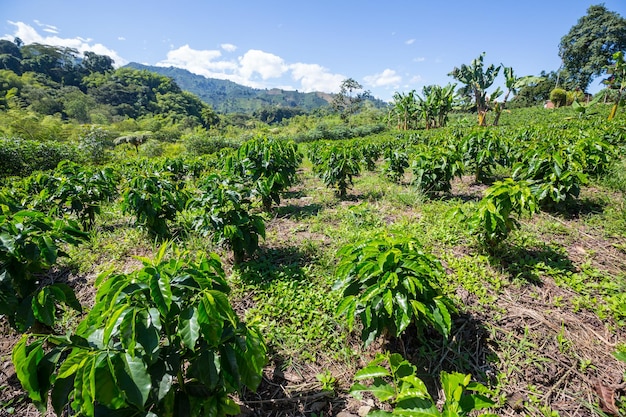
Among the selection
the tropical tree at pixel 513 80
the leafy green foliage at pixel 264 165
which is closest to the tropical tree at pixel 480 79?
the tropical tree at pixel 513 80

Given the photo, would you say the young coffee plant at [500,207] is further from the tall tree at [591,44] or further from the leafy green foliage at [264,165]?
the tall tree at [591,44]

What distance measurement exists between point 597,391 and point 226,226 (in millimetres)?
3528

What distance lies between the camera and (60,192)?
173 inches

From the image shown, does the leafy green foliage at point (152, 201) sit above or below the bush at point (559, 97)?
below

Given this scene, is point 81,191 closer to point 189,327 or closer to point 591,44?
point 189,327

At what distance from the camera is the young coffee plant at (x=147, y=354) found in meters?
1.32

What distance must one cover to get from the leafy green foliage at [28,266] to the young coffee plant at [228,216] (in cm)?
136

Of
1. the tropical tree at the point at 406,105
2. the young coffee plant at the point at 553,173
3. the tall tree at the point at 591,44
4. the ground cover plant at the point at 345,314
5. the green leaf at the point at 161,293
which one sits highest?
the tall tree at the point at 591,44

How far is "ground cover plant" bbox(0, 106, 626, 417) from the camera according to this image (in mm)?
1445

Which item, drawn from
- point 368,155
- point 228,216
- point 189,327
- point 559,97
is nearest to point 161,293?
point 189,327

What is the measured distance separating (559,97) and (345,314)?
4077cm

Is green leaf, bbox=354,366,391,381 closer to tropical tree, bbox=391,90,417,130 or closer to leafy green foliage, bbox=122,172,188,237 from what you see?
leafy green foliage, bbox=122,172,188,237

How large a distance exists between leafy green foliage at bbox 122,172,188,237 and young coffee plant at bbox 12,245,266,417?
9.08 feet

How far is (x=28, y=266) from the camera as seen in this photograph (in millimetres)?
2289
